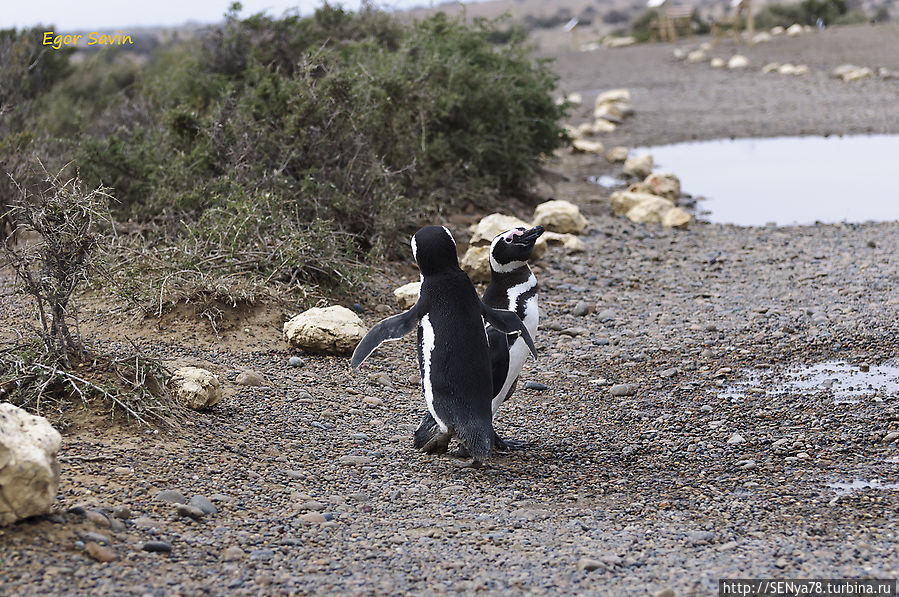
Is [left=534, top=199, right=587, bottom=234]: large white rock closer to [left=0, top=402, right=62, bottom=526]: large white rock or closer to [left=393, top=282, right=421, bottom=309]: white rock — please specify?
[left=393, top=282, right=421, bottom=309]: white rock

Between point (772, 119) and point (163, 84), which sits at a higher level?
point (163, 84)

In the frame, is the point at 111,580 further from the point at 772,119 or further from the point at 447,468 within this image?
the point at 772,119

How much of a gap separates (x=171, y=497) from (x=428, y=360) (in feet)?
4.07

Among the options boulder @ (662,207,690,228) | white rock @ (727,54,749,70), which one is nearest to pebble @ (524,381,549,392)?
boulder @ (662,207,690,228)

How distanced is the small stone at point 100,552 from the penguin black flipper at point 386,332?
1360 mm

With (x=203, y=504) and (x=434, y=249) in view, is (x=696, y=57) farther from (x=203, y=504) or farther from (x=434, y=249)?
(x=203, y=504)

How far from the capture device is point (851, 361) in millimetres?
5535

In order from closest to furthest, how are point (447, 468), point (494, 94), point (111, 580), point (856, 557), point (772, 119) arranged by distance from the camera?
1. point (111, 580)
2. point (856, 557)
3. point (447, 468)
4. point (494, 94)
5. point (772, 119)

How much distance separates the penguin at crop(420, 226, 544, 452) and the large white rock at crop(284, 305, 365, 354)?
4.01 feet

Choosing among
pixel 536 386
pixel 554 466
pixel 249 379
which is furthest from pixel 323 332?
pixel 554 466

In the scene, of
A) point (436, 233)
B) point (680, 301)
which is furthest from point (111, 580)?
point (680, 301)

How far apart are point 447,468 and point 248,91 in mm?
5619

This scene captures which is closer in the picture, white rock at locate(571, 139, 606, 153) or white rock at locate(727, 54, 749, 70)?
white rock at locate(571, 139, 606, 153)

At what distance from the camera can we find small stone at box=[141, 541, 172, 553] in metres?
3.18
